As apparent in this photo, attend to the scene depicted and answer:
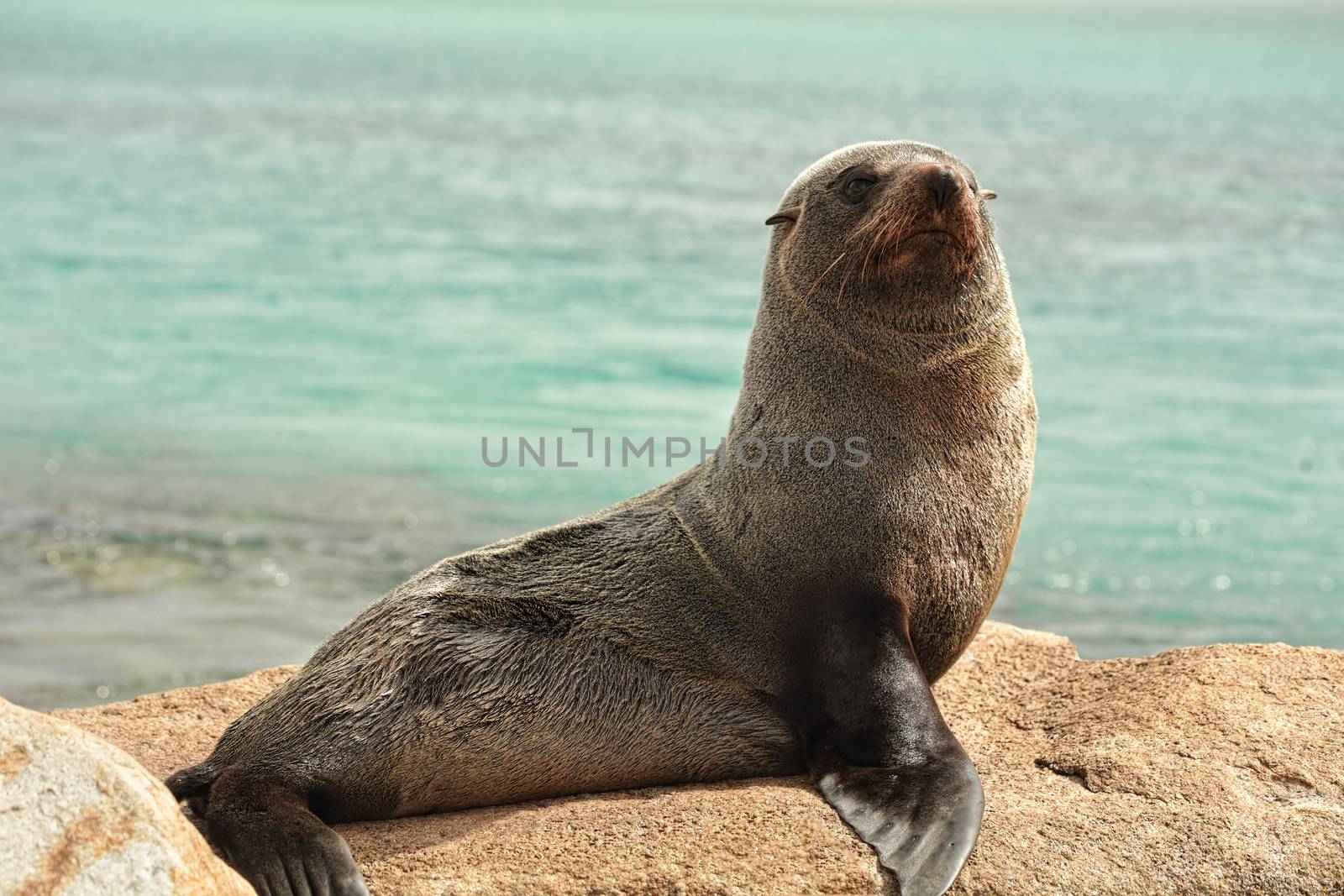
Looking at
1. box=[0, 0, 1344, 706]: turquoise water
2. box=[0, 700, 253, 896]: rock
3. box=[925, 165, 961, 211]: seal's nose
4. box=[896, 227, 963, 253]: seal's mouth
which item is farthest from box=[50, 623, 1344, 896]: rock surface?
box=[0, 0, 1344, 706]: turquoise water

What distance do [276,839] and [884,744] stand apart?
1.70 metres

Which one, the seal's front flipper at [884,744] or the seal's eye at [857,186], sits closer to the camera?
the seal's front flipper at [884,744]

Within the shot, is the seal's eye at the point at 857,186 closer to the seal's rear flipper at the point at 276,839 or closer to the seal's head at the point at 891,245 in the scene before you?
the seal's head at the point at 891,245

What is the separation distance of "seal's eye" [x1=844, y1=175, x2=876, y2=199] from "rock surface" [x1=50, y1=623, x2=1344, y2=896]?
182 centimetres

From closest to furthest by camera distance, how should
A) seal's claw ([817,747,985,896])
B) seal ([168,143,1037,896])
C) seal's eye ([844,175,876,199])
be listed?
seal's claw ([817,747,985,896]) < seal ([168,143,1037,896]) < seal's eye ([844,175,876,199])

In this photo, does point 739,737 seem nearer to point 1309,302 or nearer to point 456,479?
point 456,479

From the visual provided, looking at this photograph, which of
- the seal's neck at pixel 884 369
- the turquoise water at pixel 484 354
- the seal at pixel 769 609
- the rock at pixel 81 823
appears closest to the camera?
the rock at pixel 81 823

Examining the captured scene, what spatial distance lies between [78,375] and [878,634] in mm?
11371

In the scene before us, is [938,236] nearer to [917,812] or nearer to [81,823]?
[917,812]

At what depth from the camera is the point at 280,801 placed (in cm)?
426

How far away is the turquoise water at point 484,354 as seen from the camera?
365 inches

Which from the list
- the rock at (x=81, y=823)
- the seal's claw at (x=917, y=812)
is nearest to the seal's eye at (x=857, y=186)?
the seal's claw at (x=917, y=812)

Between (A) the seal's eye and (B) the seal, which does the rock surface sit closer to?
(B) the seal

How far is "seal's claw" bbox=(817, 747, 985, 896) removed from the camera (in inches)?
149
